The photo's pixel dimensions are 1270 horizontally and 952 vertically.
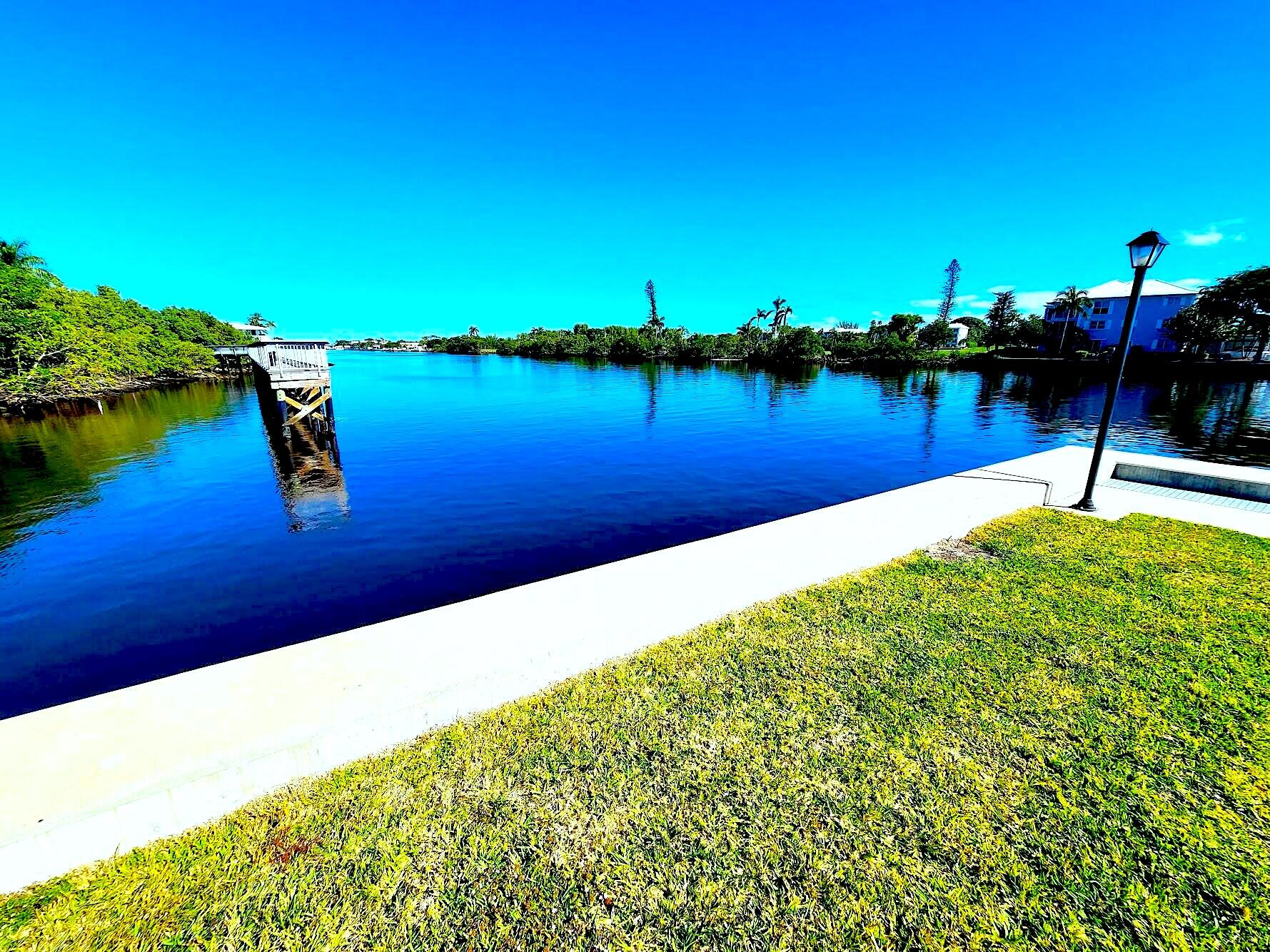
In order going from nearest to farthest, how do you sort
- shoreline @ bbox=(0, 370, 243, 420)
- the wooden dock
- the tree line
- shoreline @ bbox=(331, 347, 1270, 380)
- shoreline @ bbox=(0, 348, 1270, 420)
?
the wooden dock < the tree line < shoreline @ bbox=(0, 370, 243, 420) < shoreline @ bbox=(0, 348, 1270, 420) < shoreline @ bbox=(331, 347, 1270, 380)

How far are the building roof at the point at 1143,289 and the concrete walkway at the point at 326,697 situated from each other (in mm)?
93690

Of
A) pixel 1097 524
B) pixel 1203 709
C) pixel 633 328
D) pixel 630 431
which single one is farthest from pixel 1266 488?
pixel 633 328

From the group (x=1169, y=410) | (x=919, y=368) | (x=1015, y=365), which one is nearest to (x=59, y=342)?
(x=1169, y=410)

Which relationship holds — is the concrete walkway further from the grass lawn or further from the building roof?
the building roof

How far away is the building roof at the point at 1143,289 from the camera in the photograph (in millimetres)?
68250

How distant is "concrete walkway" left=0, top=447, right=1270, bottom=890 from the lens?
279cm

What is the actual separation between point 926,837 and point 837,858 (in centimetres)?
56

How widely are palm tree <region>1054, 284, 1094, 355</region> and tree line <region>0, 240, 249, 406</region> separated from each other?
10287 centimetres

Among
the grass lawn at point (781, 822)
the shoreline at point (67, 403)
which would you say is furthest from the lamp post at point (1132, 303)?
the shoreline at point (67, 403)

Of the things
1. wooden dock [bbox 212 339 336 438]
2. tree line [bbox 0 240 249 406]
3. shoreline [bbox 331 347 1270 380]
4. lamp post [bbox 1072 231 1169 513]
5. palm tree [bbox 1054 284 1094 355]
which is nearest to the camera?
A: lamp post [bbox 1072 231 1169 513]

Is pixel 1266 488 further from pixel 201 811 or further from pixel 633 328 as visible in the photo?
pixel 633 328

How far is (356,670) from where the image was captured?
3.93 meters

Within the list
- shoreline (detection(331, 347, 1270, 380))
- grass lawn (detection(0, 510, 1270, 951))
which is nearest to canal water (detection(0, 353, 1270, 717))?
grass lawn (detection(0, 510, 1270, 951))

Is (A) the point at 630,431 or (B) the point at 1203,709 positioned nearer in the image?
(B) the point at 1203,709
